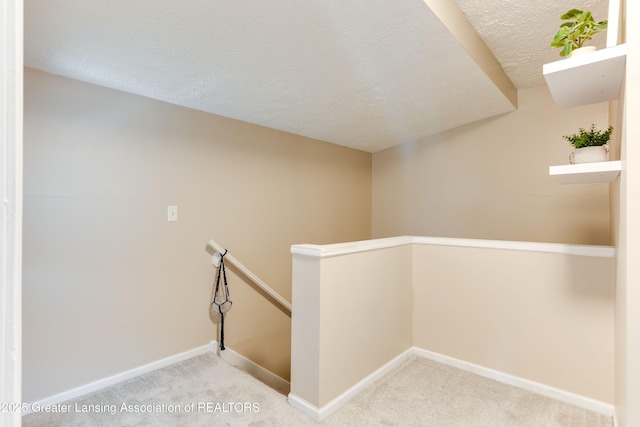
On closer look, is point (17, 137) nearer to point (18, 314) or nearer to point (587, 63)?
point (18, 314)

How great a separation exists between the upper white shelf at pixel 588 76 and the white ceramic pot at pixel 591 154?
0.26 meters

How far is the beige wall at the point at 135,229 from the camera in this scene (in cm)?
184

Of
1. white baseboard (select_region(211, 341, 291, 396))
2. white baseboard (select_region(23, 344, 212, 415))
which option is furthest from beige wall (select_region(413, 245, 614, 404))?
white baseboard (select_region(23, 344, 212, 415))

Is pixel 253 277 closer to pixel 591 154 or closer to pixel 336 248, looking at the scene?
pixel 336 248

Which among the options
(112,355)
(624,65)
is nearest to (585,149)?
(624,65)

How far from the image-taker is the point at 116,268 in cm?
210

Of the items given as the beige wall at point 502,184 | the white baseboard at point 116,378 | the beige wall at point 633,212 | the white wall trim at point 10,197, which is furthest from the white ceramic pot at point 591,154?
the white baseboard at point 116,378

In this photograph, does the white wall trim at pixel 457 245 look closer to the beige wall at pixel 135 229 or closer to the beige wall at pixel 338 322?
the beige wall at pixel 338 322


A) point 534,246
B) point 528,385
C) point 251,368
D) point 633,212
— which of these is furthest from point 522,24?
point 251,368

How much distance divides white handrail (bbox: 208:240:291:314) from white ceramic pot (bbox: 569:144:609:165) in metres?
2.27

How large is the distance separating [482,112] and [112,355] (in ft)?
11.8

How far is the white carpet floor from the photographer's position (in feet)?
5.73

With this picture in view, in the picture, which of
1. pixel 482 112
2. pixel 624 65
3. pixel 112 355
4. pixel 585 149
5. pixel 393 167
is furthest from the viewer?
pixel 393 167

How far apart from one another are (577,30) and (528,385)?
2.00m
